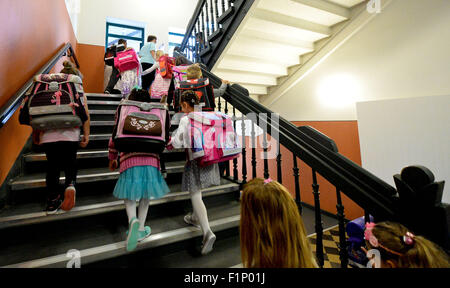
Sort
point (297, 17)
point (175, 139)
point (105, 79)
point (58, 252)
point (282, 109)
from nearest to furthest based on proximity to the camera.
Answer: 1. point (58, 252)
2. point (175, 139)
3. point (297, 17)
4. point (282, 109)
5. point (105, 79)

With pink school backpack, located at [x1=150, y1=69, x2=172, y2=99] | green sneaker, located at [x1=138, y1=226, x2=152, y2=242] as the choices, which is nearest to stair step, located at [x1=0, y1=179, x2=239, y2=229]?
green sneaker, located at [x1=138, y1=226, x2=152, y2=242]

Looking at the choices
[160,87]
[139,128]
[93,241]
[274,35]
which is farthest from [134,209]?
[274,35]

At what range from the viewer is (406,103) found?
264 cm

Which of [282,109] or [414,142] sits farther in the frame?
[282,109]

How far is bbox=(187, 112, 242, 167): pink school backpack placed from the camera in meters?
1.38

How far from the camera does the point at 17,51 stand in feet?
5.66

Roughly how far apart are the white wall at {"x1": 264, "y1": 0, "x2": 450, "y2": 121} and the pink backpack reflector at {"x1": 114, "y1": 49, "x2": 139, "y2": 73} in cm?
310

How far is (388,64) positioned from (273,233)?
3411mm

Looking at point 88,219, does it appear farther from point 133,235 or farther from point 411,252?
point 411,252

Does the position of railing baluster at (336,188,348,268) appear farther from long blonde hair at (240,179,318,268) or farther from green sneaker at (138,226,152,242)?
green sneaker at (138,226,152,242)
